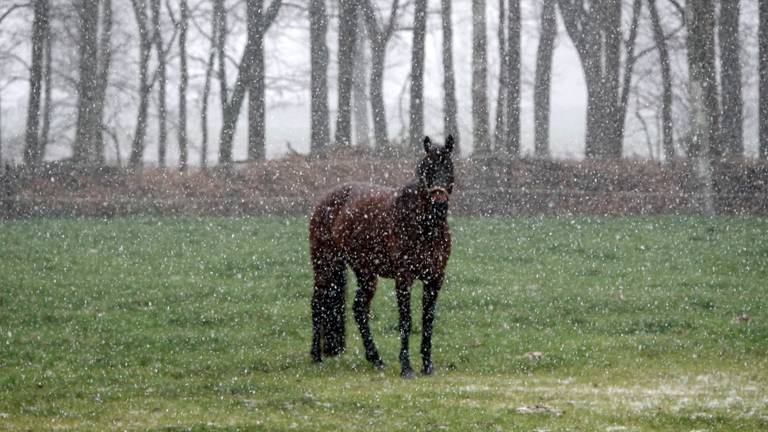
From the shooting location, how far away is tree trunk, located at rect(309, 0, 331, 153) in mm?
38250

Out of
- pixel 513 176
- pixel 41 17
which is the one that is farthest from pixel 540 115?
pixel 41 17

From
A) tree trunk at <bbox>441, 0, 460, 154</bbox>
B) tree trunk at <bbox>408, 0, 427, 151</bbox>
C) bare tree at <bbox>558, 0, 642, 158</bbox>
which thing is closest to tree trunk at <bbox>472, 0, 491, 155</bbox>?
tree trunk at <bbox>441, 0, 460, 154</bbox>

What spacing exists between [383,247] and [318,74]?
87.7ft

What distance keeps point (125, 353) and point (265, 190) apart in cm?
1852

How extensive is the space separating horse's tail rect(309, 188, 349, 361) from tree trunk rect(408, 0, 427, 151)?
22.3m

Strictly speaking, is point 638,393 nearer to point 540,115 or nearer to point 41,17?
point 41,17

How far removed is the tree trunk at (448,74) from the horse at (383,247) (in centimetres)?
2082

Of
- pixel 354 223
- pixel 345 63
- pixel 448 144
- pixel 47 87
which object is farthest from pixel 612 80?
pixel 448 144

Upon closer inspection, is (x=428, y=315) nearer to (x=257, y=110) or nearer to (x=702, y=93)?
(x=702, y=93)

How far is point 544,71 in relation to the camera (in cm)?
4278

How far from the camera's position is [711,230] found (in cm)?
2567

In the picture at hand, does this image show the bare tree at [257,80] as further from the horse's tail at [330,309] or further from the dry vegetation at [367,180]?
the horse's tail at [330,309]

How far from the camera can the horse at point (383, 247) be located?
12.4 m

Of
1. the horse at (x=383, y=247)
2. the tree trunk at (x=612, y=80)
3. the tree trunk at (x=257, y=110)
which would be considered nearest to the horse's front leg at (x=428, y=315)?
the horse at (x=383, y=247)
